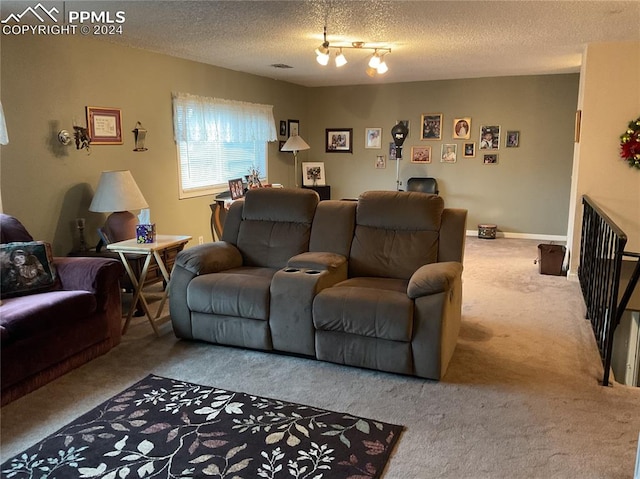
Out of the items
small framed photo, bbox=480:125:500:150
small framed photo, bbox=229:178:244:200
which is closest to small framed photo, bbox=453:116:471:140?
small framed photo, bbox=480:125:500:150

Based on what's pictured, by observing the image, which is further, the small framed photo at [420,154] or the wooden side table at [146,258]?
the small framed photo at [420,154]

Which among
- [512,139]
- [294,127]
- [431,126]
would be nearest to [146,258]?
[294,127]

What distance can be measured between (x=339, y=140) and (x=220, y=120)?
258 cm

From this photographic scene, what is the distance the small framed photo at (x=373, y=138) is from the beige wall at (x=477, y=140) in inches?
2.7

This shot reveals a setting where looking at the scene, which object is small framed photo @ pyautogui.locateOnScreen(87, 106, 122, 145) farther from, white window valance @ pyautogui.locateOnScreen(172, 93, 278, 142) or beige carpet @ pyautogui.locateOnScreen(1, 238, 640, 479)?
beige carpet @ pyautogui.locateOnScreen(1, 238, 640, 479)

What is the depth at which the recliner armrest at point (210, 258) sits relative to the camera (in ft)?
11.4

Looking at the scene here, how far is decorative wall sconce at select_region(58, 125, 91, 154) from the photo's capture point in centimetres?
399

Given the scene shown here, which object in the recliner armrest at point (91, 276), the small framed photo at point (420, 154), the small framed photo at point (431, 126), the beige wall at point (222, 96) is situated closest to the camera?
the recliner armrest at point (91, 276)

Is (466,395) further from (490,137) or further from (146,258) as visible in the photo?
(490,137)

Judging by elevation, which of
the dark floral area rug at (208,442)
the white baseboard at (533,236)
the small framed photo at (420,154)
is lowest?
the dark floral area rug at (208,442)

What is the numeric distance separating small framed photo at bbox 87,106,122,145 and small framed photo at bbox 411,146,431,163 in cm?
447


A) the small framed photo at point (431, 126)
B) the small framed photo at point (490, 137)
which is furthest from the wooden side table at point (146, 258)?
the small framed photo at point (490, 137)

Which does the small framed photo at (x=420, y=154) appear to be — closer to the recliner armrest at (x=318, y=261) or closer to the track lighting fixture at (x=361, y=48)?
the track lighting fixture at (x=361, y=48)

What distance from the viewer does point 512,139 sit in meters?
7.15
